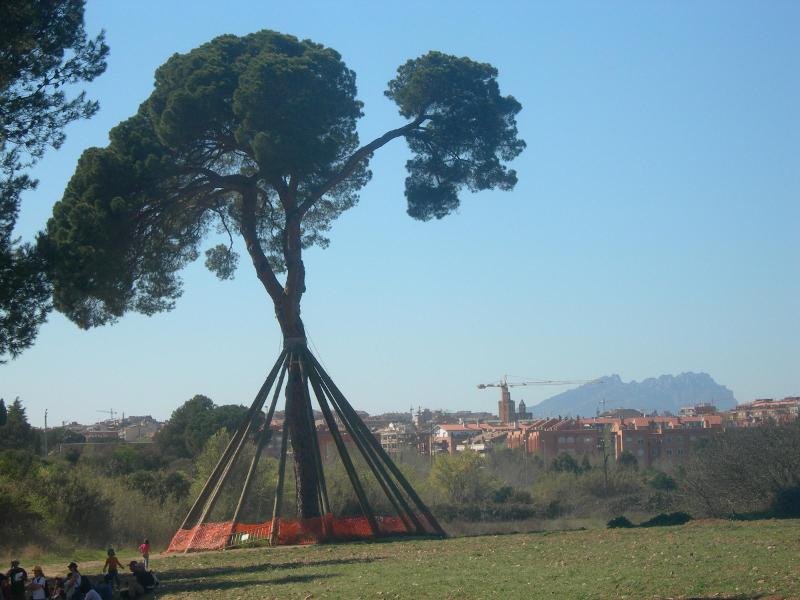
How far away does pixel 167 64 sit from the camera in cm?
2828

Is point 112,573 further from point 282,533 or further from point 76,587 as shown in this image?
point 282,533

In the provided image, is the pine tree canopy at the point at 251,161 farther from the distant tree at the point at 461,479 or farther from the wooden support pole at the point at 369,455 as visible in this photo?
the distant tree at the point at 461,479

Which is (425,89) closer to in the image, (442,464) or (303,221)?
(303,221)

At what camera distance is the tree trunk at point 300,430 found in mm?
27625

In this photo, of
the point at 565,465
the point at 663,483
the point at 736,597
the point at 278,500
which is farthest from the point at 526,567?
the point at 565,465

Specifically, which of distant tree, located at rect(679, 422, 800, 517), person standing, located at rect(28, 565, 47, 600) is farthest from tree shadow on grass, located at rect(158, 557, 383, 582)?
distant tree, located at rect(679, 422, 800, 517)

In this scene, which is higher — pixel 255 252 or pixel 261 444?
pixel 255 252

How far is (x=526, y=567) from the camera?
17.5 metres

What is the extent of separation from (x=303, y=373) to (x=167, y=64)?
9208mm

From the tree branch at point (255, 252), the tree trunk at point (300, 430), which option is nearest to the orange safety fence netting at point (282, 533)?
the tree trunk at point (300, 430)

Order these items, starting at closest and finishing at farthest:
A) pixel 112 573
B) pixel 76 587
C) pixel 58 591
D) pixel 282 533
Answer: pixel 76 587
pixel 58 591
pixel 112 573
pixel 282 533

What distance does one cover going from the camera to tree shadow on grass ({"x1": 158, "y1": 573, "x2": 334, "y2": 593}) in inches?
693

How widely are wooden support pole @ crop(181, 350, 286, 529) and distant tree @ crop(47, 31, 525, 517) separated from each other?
520mm

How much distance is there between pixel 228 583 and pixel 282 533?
8.04m
